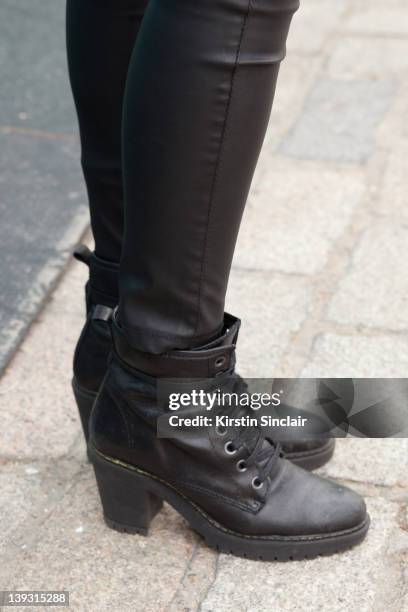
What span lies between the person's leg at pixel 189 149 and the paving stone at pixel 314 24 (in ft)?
6.72

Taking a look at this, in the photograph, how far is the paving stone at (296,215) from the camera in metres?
2.06

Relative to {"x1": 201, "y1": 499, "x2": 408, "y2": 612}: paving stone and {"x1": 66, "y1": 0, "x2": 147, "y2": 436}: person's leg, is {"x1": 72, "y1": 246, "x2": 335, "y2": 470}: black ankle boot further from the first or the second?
{"x1": 201, "y1": 499, "x2": 408, "y2": 612}: paving stone

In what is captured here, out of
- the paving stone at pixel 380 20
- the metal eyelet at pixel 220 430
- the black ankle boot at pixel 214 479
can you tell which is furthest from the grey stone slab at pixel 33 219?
the paving stone at pixel 380 20

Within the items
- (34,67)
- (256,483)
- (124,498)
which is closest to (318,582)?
(256,483)

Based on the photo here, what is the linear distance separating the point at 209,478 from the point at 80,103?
53 centimetres

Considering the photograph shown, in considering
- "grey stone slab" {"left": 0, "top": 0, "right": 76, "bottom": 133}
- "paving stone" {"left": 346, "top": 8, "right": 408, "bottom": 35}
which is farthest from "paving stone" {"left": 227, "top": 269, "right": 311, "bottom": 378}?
"paving stone" {"left": 346, "top": 8, "right": 408, "bottom": 35}

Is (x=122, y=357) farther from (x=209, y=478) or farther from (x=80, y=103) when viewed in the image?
(x=80, y=103)

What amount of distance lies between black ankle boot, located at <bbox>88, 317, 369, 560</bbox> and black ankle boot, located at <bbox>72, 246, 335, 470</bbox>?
91 millimetres

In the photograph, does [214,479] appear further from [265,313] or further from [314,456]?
[265,313]

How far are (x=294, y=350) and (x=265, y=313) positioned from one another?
140 millimetres

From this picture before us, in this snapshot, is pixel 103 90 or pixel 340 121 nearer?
pixel 103 90

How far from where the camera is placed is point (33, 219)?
214 cm

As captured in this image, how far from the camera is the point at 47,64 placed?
9.44ft

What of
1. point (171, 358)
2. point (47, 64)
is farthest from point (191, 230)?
point (47, 64)
